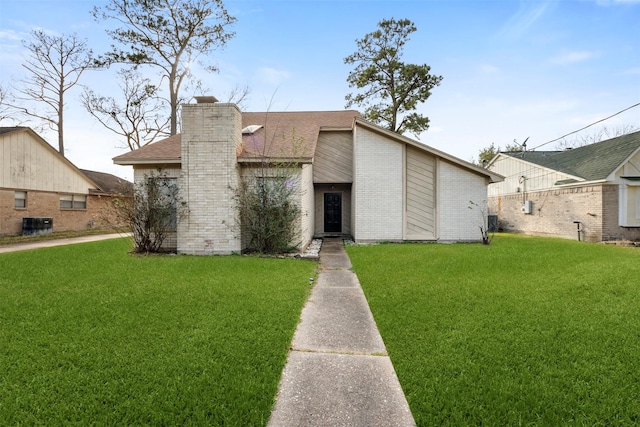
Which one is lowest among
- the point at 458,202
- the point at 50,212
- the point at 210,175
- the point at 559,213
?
the point at 559,213

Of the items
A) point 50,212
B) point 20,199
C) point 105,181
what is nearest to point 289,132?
point 20,199

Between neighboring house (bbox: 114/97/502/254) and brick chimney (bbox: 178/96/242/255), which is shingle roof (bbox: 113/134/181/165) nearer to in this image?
neighboring house (bbox: 114/97/502/254)

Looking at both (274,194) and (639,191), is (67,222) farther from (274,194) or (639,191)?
(639,191)

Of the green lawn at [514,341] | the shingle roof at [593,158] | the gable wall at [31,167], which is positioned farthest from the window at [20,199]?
the shingle roof at [593,158]

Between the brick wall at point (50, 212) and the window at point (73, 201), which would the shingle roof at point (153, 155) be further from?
the window at point (73, 201)

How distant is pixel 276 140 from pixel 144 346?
29.8 ft

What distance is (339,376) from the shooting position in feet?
9.61

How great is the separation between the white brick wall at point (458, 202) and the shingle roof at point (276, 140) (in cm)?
483

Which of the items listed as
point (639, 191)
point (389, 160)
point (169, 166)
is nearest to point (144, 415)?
point (169, 166)

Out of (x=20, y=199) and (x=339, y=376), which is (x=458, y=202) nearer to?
(x=339, y=376)

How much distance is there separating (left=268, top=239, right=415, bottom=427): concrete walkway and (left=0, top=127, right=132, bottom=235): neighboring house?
42.9ft

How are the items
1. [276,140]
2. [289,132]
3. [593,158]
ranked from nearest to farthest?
[276,140] → [289,132] → [593,158]

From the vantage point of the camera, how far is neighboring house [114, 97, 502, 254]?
30.7 feet

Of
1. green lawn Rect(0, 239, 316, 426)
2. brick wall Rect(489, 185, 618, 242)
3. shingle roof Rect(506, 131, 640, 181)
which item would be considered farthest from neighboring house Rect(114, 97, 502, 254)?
shingle roof Rect(506, 131, 640, 181)
